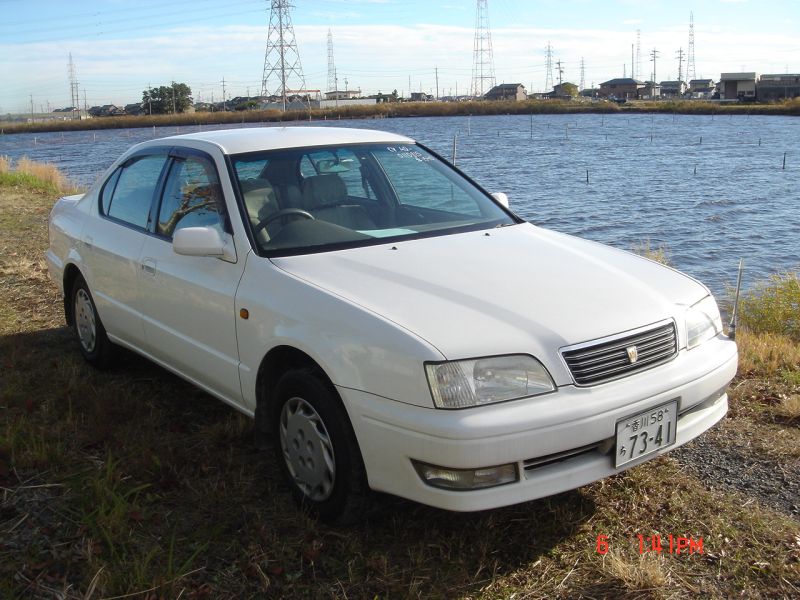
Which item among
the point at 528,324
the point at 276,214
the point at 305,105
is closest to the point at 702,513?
the point at 528,324

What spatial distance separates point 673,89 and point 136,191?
163249 mm

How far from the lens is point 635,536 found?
3.23 metres

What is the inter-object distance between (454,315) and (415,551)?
0.95 meters

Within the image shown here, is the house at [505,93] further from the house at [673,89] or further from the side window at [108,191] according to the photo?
the side window at [108,191]

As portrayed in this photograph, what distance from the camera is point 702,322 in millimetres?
3443

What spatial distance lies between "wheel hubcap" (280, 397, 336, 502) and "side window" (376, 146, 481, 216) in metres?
1.58

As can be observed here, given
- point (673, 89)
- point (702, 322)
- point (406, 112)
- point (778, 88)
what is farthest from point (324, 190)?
point (673, 89)

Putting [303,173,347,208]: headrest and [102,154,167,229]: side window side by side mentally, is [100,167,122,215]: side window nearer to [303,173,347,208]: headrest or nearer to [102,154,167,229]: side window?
[102,154,167,229]: side window

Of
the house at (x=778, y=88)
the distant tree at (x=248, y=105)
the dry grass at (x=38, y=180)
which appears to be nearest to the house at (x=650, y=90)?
the house at (x=778, y=88)

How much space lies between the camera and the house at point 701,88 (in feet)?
464

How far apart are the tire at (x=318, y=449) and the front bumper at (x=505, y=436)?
0.10 metres

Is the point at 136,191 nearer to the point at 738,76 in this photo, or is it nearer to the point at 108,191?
the point at 108,191

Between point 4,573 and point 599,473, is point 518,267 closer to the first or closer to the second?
point 599,473

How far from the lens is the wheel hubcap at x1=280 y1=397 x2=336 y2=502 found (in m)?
3.19
